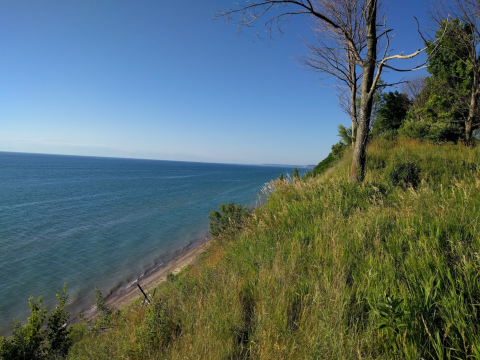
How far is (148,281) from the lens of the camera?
15156mm

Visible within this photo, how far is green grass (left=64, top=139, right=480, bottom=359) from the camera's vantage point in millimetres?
1879

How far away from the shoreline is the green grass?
7.82 m

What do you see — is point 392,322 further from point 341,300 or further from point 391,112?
point 391,112

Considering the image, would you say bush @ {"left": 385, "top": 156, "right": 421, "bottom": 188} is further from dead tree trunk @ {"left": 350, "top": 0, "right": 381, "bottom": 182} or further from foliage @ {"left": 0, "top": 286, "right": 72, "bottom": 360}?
foliage @ {"left": 0, "top": 286, "right": 72, "bottom": 360}

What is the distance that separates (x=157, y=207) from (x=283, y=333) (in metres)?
34.9

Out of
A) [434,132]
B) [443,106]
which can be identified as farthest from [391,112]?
[434,132]

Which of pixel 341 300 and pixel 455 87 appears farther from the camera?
pixel 455 87

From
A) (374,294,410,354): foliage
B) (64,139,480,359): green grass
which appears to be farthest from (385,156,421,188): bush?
(374,294,410,354): foliage

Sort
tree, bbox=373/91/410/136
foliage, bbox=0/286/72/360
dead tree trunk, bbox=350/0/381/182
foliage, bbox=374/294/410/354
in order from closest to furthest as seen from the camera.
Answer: foliage, bbox=374/294/410/354, foliage, bbox=0/286/72/360, dead tree trunk, bbox=350/0/381/182, tree, bbox=373/91/410/136

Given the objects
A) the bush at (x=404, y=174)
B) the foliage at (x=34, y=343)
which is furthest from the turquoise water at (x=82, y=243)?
the foliage at (x=34, y=343)

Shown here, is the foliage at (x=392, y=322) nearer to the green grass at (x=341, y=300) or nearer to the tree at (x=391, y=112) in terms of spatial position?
the green grass at (x=341, y=300)

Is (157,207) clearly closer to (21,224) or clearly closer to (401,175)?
(21,224)

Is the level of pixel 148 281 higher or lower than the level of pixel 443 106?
lower

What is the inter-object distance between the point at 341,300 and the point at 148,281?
15.4 m
